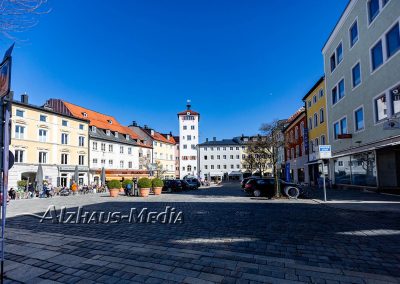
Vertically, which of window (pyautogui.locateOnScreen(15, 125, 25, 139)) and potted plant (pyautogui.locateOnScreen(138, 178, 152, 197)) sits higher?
window (pyautogui.locateOnScreen(15, 125, 25, 139))

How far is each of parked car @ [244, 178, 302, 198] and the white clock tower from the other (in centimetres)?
6028

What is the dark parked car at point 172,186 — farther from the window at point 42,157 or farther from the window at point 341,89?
the window at point 341,89

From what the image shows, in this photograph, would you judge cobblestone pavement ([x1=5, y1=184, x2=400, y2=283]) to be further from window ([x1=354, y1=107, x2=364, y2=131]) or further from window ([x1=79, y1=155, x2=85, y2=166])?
window ([x1=79, y1=155, x2=85, y2=166])

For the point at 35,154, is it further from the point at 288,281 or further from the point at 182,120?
the point at 182,120

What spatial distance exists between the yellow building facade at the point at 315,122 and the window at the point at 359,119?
7.59 metres

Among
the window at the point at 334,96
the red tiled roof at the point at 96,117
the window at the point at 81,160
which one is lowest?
the window at the point at 81,160

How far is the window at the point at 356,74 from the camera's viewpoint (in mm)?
20375

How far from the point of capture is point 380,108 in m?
17.3

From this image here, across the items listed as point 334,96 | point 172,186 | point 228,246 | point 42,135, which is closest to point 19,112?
point 42,135

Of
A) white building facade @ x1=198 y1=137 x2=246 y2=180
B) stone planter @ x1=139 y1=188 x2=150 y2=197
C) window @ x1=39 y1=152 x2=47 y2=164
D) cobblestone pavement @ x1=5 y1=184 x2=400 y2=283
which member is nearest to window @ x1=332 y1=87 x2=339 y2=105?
cobblestone pavement @ x1=5 y1=184 x2=400 y2=283

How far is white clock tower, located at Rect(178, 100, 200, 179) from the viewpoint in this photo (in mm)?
81125

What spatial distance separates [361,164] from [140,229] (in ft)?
61.8

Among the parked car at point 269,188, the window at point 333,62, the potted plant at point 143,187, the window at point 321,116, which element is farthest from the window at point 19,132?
the window at point 333,62

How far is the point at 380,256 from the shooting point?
531 cm
